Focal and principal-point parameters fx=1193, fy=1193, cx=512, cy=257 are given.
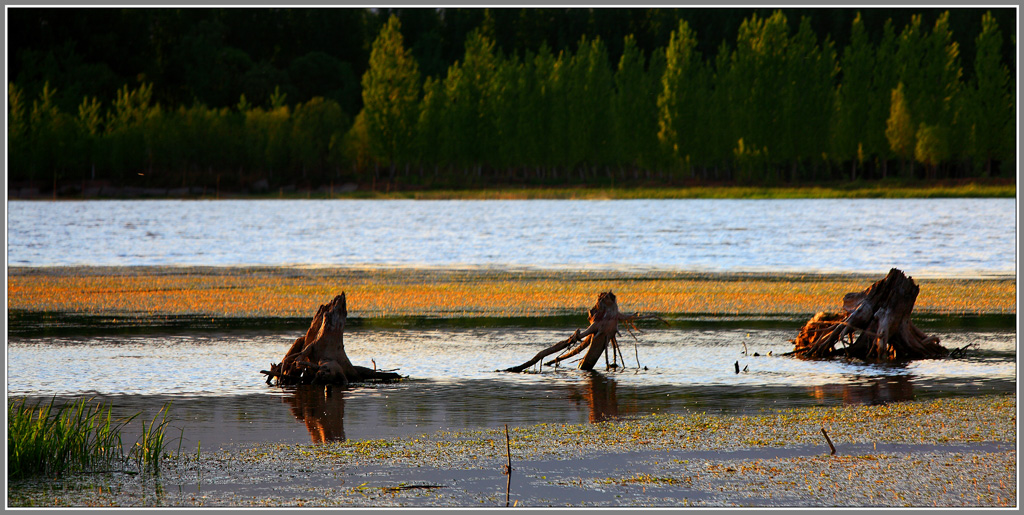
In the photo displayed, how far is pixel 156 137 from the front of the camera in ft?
301

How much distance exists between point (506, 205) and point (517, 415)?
227 feet

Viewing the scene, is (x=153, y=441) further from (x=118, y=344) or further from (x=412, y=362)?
(x=118, y=344)

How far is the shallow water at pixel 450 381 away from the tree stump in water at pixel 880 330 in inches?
12.8

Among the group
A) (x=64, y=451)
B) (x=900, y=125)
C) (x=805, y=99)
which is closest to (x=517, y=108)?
(x=805, y=99)

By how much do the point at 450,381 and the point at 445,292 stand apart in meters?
11.6

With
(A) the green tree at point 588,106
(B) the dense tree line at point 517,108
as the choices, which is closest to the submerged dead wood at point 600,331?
(B) the dense tree line at point 517,108

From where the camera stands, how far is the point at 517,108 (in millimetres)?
92938

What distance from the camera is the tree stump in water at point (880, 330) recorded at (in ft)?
50.4

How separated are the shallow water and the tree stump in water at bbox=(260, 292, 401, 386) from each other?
0.26 meters

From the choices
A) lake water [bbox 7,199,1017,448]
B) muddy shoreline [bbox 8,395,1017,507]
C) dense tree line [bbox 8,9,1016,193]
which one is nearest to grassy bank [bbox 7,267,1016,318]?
lake water [bbox 7,199,1017,448]

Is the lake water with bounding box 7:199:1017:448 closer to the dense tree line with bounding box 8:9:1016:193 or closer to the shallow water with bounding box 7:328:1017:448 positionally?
the shallow water with bounding box 7:328:1017:448

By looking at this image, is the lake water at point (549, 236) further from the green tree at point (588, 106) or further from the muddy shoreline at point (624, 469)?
the muddy shoreline at point (624, 469)

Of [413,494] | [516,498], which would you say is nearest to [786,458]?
[516,498]

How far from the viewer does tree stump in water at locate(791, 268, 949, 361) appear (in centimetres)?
1536
